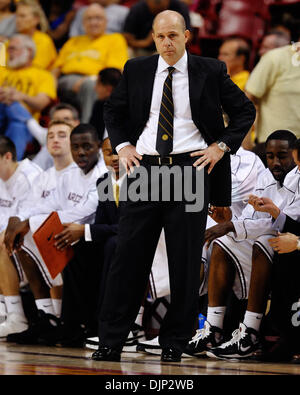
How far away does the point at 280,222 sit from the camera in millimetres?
4555

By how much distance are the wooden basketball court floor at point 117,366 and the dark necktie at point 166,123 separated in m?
1.09

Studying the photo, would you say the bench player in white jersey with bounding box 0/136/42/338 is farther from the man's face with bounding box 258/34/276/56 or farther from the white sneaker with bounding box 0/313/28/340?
the man's face with bounding box 258/34/276/56

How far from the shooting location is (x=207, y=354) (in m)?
4.63

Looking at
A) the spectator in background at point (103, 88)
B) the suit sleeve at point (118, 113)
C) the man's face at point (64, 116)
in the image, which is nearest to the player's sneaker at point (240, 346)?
the suit sleeve at point (118, 113)

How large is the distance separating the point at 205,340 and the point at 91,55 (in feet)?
15.0

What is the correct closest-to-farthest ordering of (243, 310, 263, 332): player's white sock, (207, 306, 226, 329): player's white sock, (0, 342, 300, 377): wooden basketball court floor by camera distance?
(0, 342, 300, 377): wooden basketball court floor, (243, 310, 263, 332): player's white sock, (207, 306, 226, 329): player's white sock

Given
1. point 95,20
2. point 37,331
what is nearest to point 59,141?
point 37,331

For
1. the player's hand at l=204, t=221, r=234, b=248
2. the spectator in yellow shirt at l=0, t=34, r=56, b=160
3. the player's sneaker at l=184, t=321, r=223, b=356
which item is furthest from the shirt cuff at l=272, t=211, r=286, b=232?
the spectator in yellow shirt at l=0, t=34, r=56, b=160

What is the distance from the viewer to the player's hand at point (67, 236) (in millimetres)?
5238

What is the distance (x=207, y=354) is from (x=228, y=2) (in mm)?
4682

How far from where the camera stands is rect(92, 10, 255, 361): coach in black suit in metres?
3.96

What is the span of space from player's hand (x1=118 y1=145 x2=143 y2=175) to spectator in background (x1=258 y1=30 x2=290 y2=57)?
3828mm

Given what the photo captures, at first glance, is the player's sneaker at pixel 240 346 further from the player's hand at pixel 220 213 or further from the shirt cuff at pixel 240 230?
the player's hand at pixel 220 213

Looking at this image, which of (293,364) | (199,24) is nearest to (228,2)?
(199,24)
